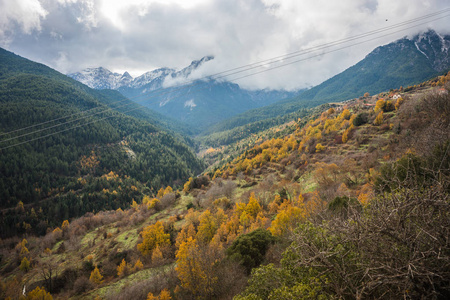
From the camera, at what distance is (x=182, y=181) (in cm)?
17438

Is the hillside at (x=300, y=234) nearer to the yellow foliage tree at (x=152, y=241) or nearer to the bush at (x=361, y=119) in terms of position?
the yellow foliage tree at (x=152, y=241)

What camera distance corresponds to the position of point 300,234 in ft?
33.3

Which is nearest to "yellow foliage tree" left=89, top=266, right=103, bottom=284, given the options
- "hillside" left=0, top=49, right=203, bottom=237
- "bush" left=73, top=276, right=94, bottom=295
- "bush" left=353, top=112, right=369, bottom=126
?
"bush" left=73, top=276, right=94, bottom=295

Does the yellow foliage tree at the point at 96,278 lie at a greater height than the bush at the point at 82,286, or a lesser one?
lesser

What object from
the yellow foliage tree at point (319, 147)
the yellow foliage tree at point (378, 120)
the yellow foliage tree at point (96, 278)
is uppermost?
the yellow foliage tree at point (378, 120)

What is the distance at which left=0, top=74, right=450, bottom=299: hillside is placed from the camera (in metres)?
7.21

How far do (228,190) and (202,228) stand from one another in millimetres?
29578

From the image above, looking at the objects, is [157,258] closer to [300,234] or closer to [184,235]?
[184,235]

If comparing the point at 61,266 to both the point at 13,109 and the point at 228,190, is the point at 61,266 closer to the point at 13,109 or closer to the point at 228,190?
the point at 228,190

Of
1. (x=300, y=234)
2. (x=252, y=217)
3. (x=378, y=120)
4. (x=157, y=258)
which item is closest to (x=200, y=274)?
(x=300, y=234)

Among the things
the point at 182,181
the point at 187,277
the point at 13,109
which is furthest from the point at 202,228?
the point at 13,109

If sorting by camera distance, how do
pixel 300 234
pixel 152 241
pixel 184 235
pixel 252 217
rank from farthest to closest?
pixel 152 241 < pixel 184 235 < pixel 252 217 < pixel 300 234

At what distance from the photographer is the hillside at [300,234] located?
7.21 m

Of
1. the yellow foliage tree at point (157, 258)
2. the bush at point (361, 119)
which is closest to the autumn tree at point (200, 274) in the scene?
the yellow foliage tree at point (157, 258)
